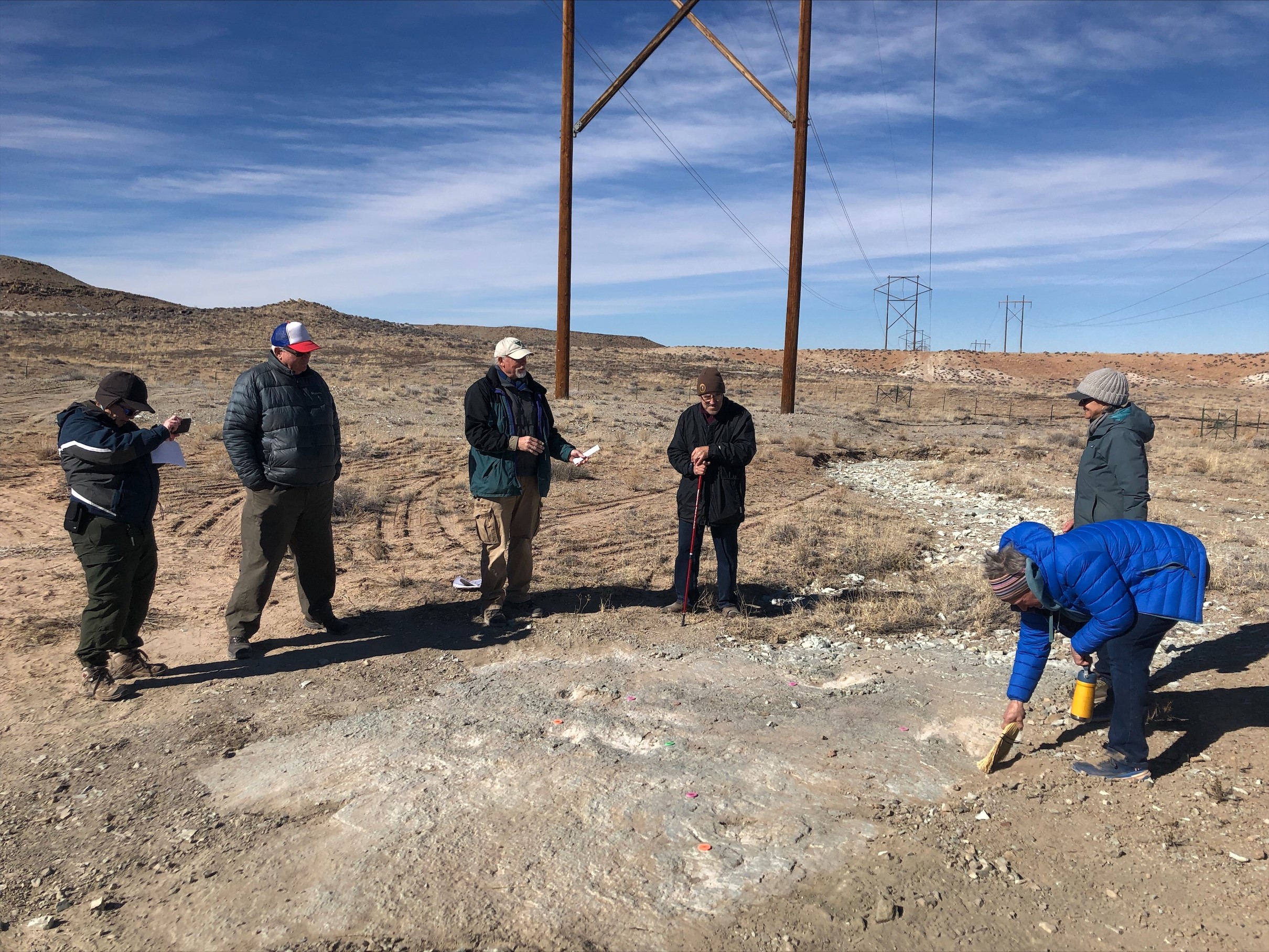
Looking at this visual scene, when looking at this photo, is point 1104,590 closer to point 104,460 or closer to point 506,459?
point 506,459

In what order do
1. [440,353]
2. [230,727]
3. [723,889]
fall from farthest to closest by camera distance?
1. [440,353]
2. [230,727]
3. [723,889]

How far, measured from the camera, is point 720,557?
6.55m

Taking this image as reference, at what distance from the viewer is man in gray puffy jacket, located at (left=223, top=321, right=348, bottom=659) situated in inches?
210

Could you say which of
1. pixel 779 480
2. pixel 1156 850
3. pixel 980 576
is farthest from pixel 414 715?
pixel 779 480

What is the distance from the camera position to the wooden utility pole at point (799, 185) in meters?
18.9

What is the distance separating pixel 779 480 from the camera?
534 inches

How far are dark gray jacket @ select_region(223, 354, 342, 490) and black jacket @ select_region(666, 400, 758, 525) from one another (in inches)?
98.9

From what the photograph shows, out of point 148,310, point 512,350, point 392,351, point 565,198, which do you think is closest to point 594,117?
point 565,198

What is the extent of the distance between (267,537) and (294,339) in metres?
1.30

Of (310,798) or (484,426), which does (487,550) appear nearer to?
(484,426)

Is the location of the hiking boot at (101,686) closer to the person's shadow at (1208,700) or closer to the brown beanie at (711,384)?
the brown beanie at (711,384)

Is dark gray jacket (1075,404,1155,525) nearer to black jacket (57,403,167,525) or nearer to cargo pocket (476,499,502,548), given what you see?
cargo pocket (476,499,502,548)

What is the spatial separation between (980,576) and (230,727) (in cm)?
632

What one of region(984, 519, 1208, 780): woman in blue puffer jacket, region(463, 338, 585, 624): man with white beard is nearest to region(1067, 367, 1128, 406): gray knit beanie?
region(984, 519, 1208, 780): woman in blue puffer jacket
